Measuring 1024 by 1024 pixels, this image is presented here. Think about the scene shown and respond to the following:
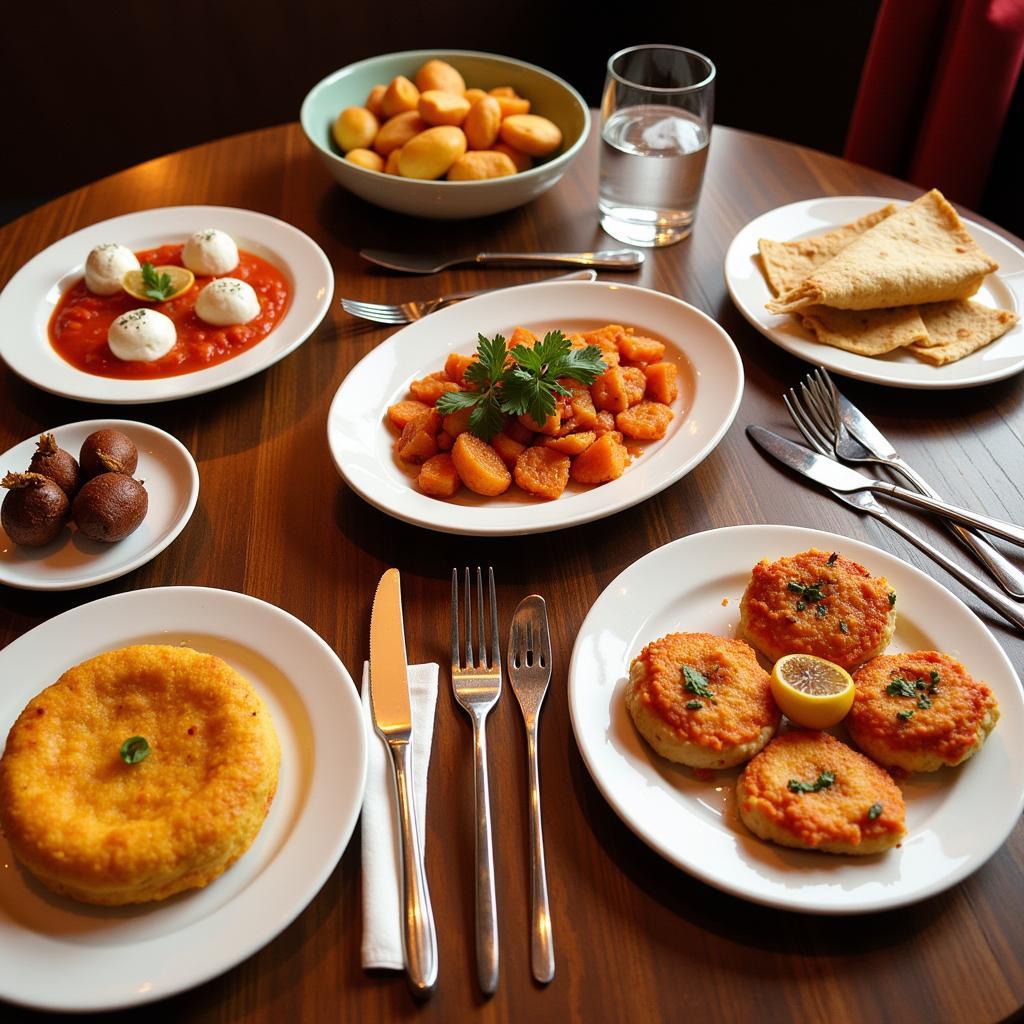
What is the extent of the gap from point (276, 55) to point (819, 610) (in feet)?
14.9

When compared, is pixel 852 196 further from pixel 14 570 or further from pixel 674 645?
pixel 14 570

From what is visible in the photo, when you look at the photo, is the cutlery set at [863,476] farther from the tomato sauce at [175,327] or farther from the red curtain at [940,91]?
the red curtain at [940,91]

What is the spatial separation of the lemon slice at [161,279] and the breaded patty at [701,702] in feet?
5.40

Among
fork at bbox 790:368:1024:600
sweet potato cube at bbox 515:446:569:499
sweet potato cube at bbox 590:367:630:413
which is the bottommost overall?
sweet potato cube at bbox 515:446:569:499

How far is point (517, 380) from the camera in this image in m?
1.84

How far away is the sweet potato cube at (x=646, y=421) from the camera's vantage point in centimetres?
193

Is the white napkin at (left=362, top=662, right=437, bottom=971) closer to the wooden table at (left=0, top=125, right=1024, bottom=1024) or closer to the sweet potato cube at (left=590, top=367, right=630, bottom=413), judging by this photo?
the wooden table at (left=0, top=125, right=1024, bottom=1024)

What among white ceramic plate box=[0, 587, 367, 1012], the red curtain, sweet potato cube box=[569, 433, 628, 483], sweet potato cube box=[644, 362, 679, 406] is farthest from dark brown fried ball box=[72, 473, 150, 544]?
the red curtain

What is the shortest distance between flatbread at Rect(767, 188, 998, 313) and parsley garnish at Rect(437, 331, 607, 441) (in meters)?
0.63

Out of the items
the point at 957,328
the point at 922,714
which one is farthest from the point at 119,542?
the point at 957,328

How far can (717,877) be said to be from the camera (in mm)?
1200

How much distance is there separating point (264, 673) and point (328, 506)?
494mm

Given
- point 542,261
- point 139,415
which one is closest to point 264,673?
point 139,415

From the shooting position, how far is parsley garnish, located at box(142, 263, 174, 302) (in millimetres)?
2346
